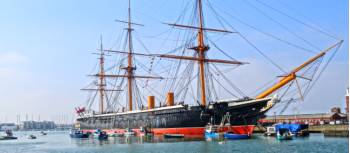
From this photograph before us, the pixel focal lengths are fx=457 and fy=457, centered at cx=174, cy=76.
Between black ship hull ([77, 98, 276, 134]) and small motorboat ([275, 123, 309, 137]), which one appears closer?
black ship hull ([77, 98, 276, 134])

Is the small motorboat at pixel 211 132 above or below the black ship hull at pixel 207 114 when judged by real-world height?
below

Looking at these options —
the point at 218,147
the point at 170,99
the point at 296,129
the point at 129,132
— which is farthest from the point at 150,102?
the point at 218,147

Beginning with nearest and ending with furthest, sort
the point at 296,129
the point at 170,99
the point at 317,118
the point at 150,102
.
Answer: the point at 296,129
the point at 170,99
the point at 150,102
the point at 317,118

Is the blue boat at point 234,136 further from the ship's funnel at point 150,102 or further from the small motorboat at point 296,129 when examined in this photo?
the ship's funnel at point 150,102

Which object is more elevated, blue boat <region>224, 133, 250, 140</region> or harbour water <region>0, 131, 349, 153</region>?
blue boat <region>224, 133, 250, 140</region>

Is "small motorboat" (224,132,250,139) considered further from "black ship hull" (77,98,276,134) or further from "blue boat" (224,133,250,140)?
"black ship hull" (77,98,276,134)

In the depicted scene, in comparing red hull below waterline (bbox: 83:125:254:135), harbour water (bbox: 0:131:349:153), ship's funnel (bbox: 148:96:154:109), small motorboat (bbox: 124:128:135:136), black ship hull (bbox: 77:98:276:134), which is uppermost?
ship's funnel (bbox: 148:96:154:109)

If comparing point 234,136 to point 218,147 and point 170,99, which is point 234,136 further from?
point 170,99

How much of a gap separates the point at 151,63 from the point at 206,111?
669 inches

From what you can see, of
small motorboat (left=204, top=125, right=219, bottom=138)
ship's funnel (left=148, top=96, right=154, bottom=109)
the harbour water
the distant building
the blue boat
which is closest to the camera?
the harbour water

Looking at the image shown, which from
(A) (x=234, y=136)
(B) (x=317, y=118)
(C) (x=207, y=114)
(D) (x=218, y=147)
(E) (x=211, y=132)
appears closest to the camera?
(D) (x=218, y=147)

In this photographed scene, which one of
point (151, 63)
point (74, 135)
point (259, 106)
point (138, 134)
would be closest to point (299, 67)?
point (259, 106)

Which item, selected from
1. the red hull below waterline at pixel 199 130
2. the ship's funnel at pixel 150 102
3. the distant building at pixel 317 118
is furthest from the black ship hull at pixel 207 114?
the distant building at pixel 317 118

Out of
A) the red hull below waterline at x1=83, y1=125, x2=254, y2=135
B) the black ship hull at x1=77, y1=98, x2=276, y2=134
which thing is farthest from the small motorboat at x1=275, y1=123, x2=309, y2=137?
the red hull below waterline at x1=83, y1=125, x2=254, y2=135
